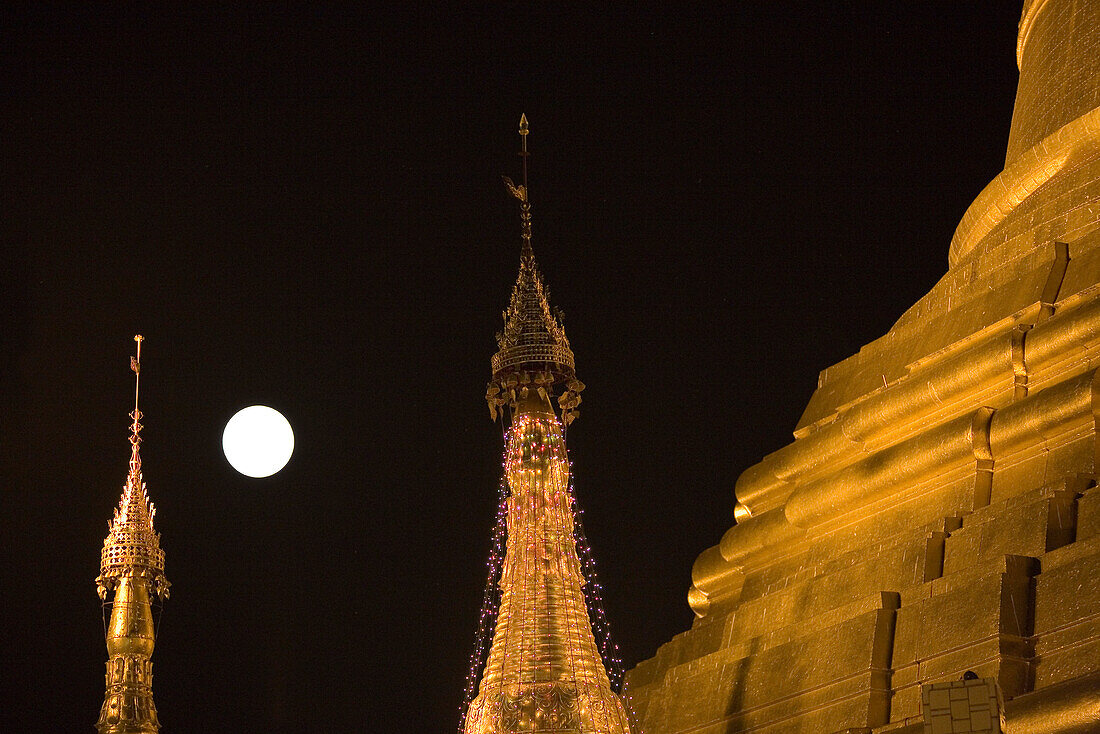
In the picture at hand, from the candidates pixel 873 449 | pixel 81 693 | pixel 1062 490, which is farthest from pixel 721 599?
pixel 81 693

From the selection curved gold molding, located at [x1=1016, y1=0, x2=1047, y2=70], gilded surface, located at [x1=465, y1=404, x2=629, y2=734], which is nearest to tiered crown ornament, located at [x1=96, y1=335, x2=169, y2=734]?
gilded surface, located at [x1=465, y1=404, x2=629, y2=734]

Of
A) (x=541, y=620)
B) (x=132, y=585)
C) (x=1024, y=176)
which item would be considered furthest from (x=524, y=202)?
(x=132, y=585)

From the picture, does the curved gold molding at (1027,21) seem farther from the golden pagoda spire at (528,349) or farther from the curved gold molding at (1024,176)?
the golden pagoda spire at (528,349)

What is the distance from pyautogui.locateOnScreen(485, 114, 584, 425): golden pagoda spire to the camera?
14.5 m

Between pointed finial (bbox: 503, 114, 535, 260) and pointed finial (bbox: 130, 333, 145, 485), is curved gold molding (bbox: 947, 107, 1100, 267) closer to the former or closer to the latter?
pointed finial (bbox: 503, 114, 535, 260)

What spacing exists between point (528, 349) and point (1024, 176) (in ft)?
14.6

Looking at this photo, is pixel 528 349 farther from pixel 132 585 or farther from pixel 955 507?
pixel 132 585

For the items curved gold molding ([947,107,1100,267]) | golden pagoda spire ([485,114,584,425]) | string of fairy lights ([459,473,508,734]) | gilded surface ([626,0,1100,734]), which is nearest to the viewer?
gilded surface ([626,0,1100,734])

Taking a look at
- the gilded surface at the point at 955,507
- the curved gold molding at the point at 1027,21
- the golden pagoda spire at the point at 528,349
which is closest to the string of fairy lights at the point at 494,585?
the golden pagoda spire at the point at 528,349

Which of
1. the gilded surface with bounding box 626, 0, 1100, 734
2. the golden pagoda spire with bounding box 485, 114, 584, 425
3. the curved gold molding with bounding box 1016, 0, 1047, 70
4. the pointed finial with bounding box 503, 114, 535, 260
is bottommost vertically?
the gilded surface with bounding box 626, 0, 1100, 734

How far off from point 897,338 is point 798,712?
2.69m

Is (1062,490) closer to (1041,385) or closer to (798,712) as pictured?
(1041,385)

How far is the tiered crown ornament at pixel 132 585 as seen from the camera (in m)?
17.9

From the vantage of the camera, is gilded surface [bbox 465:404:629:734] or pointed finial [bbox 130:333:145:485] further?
pointed finial [bbox 130:333:145:485]
